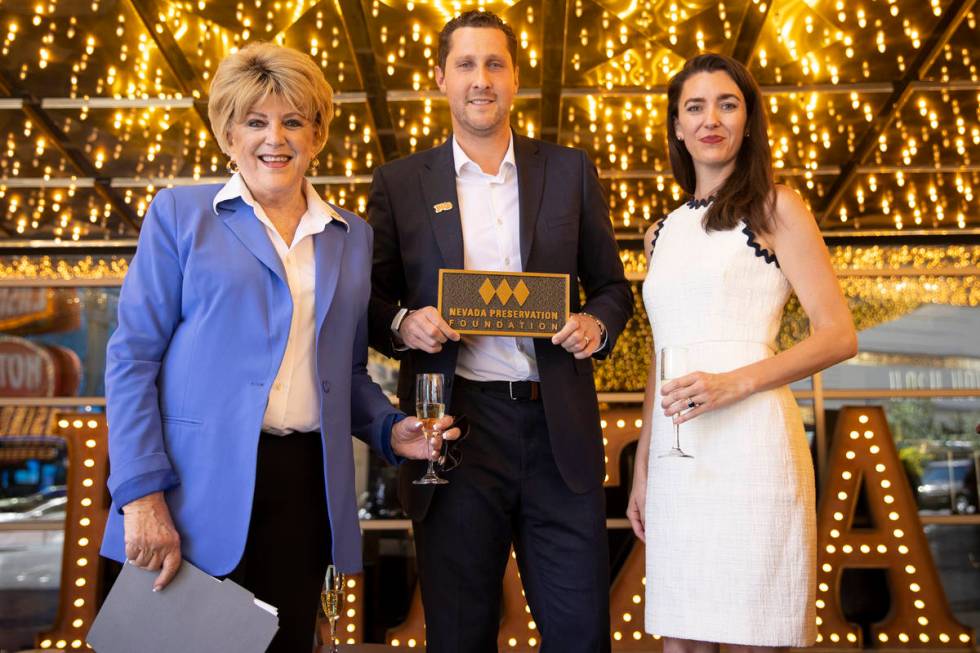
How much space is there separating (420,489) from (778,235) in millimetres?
1107

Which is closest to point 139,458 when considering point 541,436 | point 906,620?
point 541,436

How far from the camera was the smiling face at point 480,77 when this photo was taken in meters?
2.66

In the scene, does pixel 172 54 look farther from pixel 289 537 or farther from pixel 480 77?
pixel 289 537

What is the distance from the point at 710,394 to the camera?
236cm

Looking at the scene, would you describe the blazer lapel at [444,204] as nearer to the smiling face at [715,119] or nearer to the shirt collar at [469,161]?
the shirt collar at [469,161]

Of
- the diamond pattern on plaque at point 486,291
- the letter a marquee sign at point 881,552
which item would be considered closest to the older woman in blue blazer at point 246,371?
the diamond pattern on plaque at point 486,291

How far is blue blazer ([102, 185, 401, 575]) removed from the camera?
200cm

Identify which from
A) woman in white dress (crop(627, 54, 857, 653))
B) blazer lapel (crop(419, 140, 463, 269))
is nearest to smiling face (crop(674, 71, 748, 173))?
woman in white dress (crop(627, 54, 857, 653))

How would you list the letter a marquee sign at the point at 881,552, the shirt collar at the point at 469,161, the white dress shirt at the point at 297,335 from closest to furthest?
the white dress shirt at the point at 297,335 → the shirt collar at the point at 469,161 → the letter a marquee sign at the point at 881,552

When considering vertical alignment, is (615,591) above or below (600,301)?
below

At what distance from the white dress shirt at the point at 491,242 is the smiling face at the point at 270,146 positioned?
0.58m

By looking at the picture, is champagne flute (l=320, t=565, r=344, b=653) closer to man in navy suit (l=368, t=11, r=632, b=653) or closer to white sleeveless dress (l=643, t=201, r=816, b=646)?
man in navy suit (l=368, t=11, r=632, b=653)

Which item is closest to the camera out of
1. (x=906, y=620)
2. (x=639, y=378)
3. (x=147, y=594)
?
(x=147, y=594)

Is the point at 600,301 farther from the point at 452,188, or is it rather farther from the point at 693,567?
the point at 693,567
